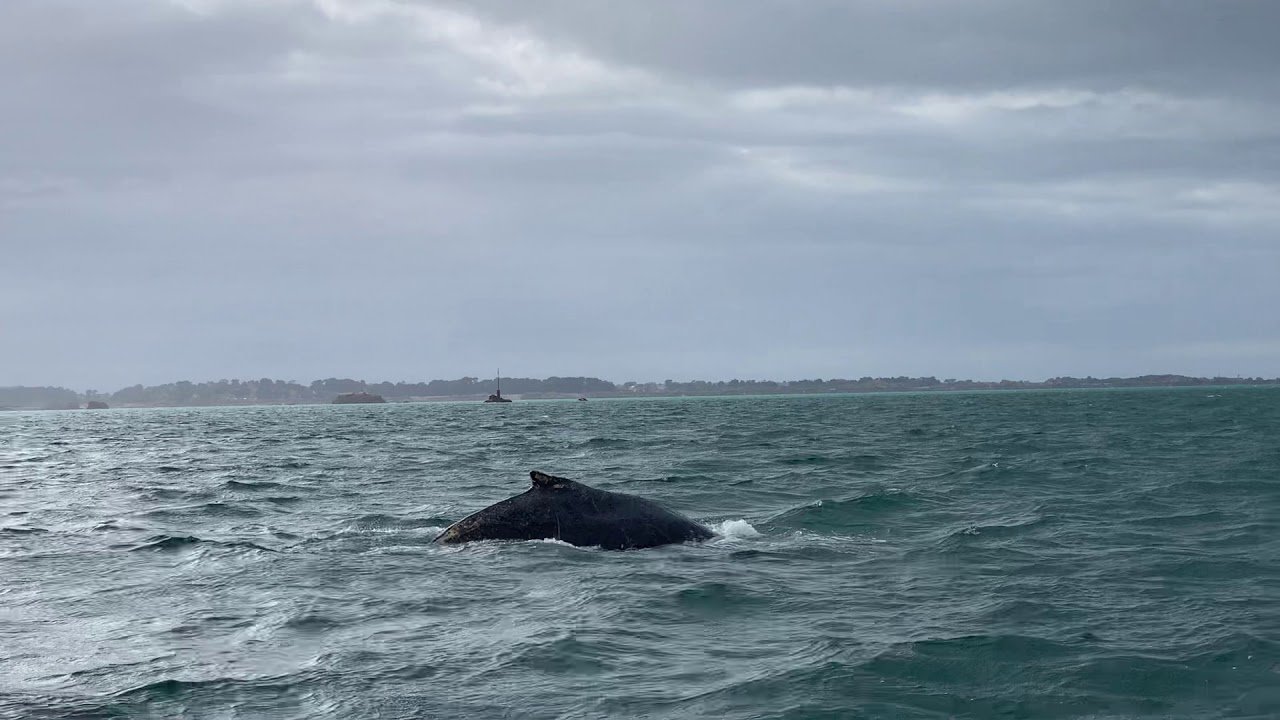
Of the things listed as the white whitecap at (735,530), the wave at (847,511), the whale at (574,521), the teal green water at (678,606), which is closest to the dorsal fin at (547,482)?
the whale at (574,521)

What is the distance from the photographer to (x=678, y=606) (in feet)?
42.7

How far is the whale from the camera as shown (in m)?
17.1

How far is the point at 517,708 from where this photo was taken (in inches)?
356

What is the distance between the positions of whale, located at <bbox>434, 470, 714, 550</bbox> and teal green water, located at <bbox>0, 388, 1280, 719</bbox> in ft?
1.30

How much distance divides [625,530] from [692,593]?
12.1 feet

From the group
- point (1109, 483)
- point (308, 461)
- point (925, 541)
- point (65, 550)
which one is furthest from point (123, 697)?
point (308, 461)

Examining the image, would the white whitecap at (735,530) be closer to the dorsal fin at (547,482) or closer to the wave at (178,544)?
the dorsal fin at (547,482)

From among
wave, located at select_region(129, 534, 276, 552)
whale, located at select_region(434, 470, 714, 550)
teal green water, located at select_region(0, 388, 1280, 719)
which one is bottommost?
wave, located at select_region(129, 534, 276, 552)

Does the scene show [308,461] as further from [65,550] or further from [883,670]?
[883,670]

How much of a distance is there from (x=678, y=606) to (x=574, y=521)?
4.50 metres

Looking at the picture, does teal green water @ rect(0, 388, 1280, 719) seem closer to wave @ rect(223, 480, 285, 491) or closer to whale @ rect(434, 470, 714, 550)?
whale @ rect(434, 470, 714, 550)

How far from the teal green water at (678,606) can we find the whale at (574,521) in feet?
1.30

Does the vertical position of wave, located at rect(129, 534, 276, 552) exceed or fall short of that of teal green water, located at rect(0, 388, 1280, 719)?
it falls short

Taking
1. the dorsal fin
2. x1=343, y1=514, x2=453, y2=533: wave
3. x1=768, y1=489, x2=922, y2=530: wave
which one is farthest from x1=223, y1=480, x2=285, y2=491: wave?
x1=768, y1=489, x2=922, y2=530: wave
